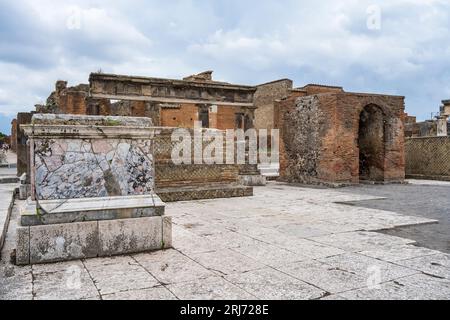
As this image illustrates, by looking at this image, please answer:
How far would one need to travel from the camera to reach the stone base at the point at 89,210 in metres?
3.48

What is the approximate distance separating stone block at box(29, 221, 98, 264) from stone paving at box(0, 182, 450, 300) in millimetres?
124

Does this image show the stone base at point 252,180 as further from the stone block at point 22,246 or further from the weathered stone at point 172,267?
the stone block at point 22,246

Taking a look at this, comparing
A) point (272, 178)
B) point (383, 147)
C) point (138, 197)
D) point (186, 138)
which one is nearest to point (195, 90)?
point (272, 178)

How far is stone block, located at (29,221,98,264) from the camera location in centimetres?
343

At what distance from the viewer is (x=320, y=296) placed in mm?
2598

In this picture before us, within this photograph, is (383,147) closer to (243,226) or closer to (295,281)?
(243,226)

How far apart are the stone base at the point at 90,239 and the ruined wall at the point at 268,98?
25.4 metres

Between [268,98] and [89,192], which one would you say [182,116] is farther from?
[89,192]

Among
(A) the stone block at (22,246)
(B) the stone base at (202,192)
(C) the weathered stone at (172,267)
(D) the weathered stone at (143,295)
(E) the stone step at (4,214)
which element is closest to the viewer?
(D) the weathered stone at (143,295)

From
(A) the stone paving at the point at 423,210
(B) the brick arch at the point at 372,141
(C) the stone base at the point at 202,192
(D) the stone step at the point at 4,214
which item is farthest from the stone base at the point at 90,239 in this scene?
(B) the brick arch at the point at 372,141

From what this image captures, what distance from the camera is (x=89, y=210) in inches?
143

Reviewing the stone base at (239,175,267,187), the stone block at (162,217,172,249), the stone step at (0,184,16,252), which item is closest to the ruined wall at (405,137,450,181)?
the stone base at (239,175,267,187)

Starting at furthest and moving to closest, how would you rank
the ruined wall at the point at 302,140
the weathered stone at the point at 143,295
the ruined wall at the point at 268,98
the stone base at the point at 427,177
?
the ruined wall at the point at 268,98 < the stone base at the point at 427,177 < the ruined wall at the point at 302,140 < the weathered stone at the point at 143,295

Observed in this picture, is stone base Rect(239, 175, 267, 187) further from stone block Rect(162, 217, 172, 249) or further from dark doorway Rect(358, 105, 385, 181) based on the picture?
stone block Rect(162, 217, 172, 249)
